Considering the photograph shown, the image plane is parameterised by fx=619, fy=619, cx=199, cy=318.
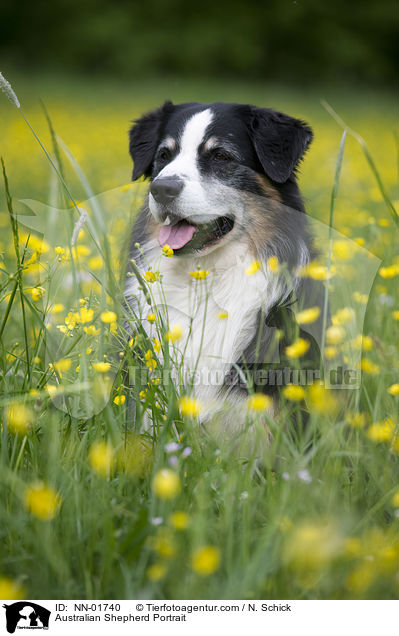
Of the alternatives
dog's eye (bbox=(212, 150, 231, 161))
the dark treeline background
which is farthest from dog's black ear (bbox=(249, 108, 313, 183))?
the dark treeline background

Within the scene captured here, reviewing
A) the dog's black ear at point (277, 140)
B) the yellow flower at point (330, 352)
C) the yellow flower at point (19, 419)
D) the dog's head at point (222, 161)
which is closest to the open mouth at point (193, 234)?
the dog's head at point (222, 161)

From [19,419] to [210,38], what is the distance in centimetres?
294

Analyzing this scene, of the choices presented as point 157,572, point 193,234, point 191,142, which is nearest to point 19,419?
point 157,572

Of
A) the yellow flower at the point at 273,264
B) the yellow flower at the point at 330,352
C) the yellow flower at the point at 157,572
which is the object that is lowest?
the yellow flower at the point at 157,572

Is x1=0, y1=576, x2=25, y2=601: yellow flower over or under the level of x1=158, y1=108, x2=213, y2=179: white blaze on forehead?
under

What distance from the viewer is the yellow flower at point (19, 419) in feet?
5.97

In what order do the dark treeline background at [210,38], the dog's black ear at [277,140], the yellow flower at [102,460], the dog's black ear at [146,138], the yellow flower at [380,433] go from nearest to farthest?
1. the yellow flower at [102,460]
2. the yellow flower at [380,433]
3. the dog's black ear at [277,140]
4. the dog's black ear at [146,138]
5. the dark treeline background at [210,38]

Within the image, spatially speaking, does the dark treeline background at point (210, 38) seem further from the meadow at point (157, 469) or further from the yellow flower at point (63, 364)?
the yellow flower at point (63, 364)

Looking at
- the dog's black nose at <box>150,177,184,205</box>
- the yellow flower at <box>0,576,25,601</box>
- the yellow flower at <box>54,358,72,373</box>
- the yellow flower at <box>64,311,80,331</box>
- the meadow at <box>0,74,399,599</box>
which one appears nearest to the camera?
the yellow flower at <box>0,576,25,601</box>

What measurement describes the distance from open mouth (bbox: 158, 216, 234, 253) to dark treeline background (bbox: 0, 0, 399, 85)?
104 cm

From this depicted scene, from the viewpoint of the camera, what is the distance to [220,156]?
2.51 metres

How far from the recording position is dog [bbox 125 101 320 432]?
2.42 m

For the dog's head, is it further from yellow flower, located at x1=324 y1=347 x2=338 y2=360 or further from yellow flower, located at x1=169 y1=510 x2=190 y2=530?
yellow flower, located at x1=169 y1=510 x2=190 y2=530
